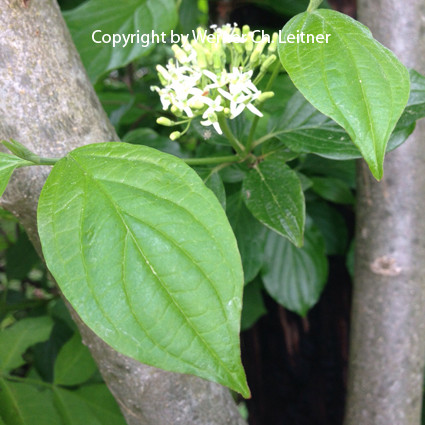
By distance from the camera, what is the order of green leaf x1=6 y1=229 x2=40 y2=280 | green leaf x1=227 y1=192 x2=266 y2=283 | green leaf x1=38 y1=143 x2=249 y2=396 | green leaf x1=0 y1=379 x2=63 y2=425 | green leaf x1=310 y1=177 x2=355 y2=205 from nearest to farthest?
1. green leaf x1=38 y1=143 x2=249 y2=396
2. green leaf x1=0 y1=379 x2=63 y2=425
3. green leaf x1=227 y1=192 x2=266 y2=283
4. green leaf x1=310 y1=177 x2=355 y2=205
5. green leaf x1=6 y1=229 x2=40 y2=280

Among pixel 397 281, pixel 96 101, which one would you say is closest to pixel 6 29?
pixel 96 101

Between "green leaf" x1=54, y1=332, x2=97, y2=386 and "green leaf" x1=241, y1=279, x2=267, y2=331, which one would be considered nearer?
"green leaf" x1=54, y1=332, x2=97, y2=386

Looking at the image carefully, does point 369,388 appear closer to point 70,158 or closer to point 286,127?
point 286,127

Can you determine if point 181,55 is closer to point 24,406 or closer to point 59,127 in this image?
point 59,127

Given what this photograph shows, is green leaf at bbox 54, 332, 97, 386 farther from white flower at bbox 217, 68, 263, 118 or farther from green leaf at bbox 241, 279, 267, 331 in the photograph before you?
white flower at bbox 217, 68, 263, 118

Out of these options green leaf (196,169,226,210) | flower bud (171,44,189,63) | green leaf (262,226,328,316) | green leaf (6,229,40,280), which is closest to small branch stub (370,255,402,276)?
green leaf (262,226,328,316)

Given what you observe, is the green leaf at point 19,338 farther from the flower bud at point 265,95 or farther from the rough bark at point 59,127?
the flower bud at point 265,95

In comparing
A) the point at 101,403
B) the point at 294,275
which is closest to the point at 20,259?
the point at 101,403
